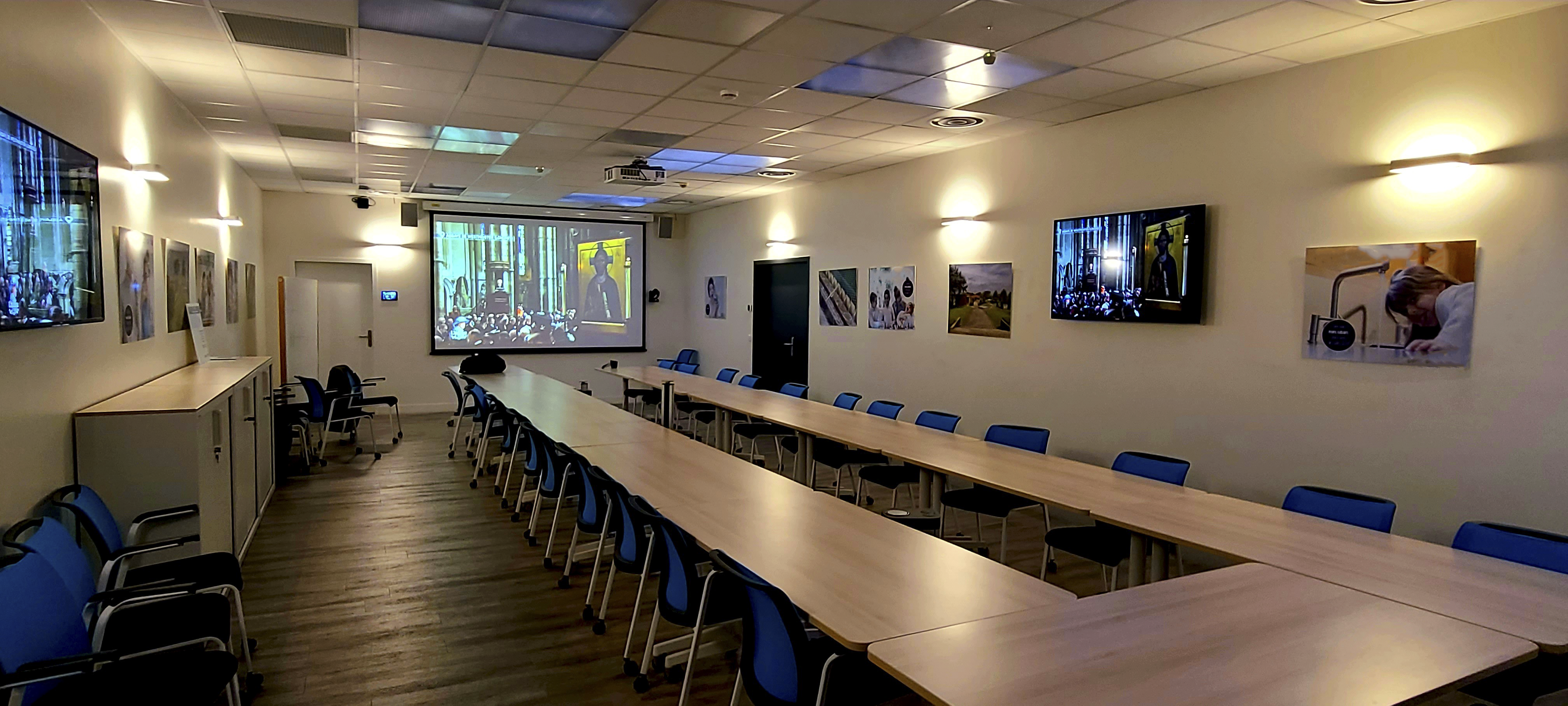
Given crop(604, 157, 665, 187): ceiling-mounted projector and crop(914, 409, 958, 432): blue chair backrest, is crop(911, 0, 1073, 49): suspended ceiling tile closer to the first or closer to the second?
crop(914, 409, 958, 432): blue chair backrest

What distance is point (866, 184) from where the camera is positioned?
8.34m

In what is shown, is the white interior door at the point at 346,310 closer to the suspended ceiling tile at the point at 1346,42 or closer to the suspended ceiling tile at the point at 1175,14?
the suspended ceiling tile at the point at 1175,14

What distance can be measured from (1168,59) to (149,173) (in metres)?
5.81

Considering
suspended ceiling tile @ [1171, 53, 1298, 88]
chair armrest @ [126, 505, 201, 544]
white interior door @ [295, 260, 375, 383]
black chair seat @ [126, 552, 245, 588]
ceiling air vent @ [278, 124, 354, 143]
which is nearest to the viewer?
black chair seat @ [126, 552, 245, 588]

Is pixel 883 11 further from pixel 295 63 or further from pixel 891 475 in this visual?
pixel 295 63

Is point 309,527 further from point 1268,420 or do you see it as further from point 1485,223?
point 1485,223

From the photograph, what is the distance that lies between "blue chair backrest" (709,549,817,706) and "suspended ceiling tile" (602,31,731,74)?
9.27 feet

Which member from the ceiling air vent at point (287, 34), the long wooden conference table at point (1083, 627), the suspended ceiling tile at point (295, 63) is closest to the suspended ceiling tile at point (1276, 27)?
the long wooden conference table at point (1083, 627)

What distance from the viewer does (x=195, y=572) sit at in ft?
10.9

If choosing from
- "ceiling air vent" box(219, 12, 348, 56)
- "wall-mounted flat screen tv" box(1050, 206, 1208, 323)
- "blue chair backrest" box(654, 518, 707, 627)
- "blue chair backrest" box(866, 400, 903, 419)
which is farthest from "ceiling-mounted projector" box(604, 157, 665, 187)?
"blue chair backrest" box(654, 518, 707, 627)

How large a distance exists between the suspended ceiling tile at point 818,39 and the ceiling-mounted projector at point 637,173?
3.38m

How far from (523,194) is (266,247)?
342 centimetres

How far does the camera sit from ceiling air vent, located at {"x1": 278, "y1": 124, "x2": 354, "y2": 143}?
650 cm

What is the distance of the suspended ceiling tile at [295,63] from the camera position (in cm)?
445
